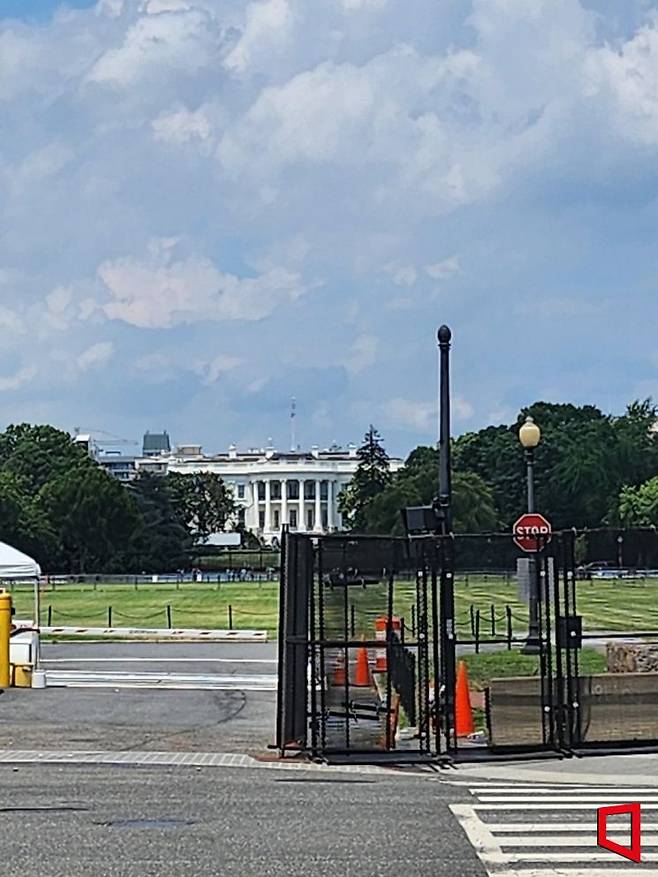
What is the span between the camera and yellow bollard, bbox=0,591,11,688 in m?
22.8

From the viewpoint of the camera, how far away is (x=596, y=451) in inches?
5187

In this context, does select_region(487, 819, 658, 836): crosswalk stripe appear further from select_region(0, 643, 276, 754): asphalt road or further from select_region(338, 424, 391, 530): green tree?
select_region(338, 424, 391, 530): green tree

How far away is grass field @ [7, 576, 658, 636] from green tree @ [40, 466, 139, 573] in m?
21.7

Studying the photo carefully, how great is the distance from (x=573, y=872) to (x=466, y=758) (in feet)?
21.4

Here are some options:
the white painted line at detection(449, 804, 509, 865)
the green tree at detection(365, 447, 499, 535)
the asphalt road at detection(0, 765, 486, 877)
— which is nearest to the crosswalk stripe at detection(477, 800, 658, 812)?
the white painted line at detection(449, 804, 509, 865)

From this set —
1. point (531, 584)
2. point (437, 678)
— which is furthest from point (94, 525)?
point (437, 678)

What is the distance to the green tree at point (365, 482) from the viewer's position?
14488 cm

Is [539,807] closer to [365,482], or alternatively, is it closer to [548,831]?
Result: [548,831]

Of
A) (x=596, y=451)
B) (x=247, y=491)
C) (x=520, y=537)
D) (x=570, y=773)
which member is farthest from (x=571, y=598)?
(x=247, y=491)

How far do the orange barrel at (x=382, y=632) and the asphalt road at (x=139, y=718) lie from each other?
66.9 inches

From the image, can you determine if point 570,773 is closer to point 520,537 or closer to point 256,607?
point 520,537

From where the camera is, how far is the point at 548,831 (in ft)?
35.1
